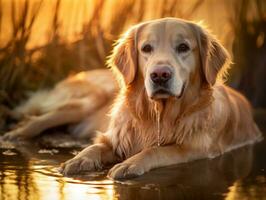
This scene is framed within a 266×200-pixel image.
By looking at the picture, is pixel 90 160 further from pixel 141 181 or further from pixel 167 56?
pixel 167 56

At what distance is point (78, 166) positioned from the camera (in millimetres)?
5094

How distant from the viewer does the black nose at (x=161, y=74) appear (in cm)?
508

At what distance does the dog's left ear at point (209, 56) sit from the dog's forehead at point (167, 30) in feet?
0.41

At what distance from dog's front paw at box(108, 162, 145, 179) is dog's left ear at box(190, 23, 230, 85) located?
1015 millimetres

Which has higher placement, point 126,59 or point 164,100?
point 126,59

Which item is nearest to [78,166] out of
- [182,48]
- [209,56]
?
[182,48]

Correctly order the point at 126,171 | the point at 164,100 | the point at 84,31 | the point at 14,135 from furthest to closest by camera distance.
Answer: the point at 84,31 < the point at 14,135 < the point at 164,100 < the point at 126,171

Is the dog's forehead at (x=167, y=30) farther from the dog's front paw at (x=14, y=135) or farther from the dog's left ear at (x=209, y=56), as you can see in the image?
the dog's front paw at (x=14, y=135)

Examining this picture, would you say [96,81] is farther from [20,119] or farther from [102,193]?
[102,193]

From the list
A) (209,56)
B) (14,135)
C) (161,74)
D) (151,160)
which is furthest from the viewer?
(14,135)

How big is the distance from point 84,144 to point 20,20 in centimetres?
247

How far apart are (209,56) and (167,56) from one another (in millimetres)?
523

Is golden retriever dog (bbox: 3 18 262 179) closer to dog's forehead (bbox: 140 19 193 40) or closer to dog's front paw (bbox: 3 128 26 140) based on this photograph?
dog's forehead (bbox: 140 19 193 40)

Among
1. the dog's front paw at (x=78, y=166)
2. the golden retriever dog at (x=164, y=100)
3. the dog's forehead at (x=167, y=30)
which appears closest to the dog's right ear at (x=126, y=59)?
the golden retriever dog at (x=164, y=100)
